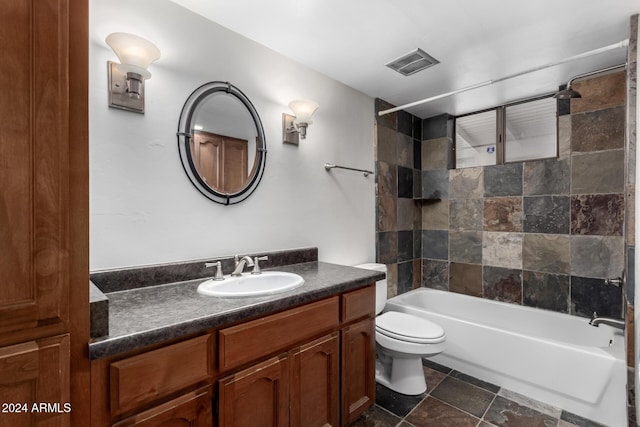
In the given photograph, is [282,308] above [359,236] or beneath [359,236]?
beneath

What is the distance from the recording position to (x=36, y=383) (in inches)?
29.3

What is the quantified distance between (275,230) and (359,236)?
36.1 inches

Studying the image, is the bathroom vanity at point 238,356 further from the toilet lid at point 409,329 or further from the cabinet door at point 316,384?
the toilet lid at point 409,329

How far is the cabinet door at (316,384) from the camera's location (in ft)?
4.41

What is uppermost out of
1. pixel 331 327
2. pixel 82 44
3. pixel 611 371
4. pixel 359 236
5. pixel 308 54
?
pixel 308 54

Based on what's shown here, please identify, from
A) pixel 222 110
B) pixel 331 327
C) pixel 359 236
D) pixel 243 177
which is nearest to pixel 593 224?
pixel 359 236

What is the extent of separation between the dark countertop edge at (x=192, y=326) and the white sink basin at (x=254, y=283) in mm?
90

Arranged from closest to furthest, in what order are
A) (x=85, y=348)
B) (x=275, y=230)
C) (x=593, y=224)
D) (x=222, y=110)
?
(x=85, y=348), (x=222, y=110), (x=275, y=230), (x=593, y=224)

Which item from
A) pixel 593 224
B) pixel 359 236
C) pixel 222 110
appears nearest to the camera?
pixel 222 110

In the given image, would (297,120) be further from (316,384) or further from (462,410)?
(462,410)

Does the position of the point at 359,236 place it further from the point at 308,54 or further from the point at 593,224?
the point at 593,224

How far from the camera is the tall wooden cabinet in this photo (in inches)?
28.1

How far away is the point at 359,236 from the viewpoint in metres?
2.61

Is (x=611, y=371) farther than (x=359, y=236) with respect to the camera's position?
No
